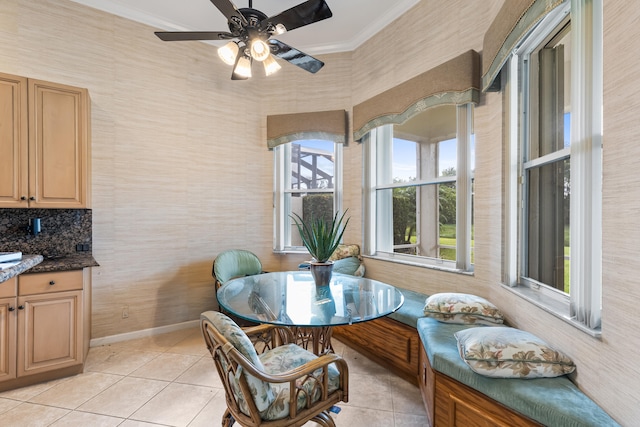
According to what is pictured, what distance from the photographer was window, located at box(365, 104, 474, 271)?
248 centimetres

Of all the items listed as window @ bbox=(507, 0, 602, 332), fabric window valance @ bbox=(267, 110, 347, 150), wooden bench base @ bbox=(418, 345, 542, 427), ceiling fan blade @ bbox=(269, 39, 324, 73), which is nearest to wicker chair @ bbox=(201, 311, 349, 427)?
wooden bench base @ bbox=(418, 345, 542, 427)

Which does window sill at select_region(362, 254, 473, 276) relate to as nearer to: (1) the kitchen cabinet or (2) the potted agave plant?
(2) the potted agave plant

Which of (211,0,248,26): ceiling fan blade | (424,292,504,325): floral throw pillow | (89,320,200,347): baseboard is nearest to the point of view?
(211,0,248,26): ceiling fan blade

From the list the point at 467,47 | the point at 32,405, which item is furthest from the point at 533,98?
the point at 32,405

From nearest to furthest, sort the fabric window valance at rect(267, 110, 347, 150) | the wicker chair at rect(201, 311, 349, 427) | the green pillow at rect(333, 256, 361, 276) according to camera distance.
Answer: the wicker chair at rect(201, 311, 349, 427) → the green pillow at rect(333, 256, 361, 276) → the fabric window valance at rect(267, 110, 347, 150)

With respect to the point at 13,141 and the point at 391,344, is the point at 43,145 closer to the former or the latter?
the point at 13,141

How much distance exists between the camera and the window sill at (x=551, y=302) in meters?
1.24

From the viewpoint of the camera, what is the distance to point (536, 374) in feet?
4.23

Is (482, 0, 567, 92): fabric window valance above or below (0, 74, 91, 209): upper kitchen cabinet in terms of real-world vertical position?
above

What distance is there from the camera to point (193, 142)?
334 cm

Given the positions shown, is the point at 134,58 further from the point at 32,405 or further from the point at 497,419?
the point at 497,419

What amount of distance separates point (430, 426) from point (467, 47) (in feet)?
8.93

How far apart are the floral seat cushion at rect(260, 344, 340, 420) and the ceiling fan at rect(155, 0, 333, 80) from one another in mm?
1999

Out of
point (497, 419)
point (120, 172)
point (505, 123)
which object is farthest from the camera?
point (120, 172)
